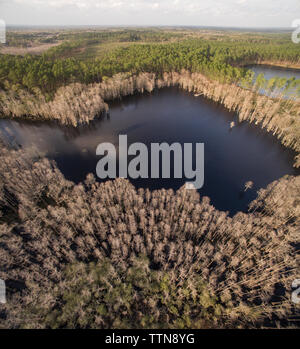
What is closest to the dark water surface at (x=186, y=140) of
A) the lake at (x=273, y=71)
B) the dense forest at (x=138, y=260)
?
the dense forest at (x=138, y=260)

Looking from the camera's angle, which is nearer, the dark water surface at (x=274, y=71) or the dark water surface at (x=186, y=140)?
the dark water surface at (x=186, y=140)

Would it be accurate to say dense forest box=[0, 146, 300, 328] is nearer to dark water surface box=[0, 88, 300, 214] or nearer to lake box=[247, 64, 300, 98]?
dark water surface box=[0, 88, 300, 214]

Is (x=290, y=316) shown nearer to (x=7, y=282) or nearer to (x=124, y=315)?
(x=124, y=315)

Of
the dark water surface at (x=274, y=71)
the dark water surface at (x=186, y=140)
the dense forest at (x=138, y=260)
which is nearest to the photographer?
the dense forest at (x=138, y=260)

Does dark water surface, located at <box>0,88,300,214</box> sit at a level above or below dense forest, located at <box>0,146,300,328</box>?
above

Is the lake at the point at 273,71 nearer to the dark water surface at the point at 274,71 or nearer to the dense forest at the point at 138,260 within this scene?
the dark water surface at the point at 274,71

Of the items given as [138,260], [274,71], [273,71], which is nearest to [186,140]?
[138,260]

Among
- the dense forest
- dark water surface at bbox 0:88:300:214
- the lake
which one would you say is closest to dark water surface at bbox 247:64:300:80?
the lake
